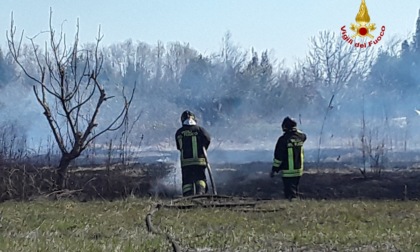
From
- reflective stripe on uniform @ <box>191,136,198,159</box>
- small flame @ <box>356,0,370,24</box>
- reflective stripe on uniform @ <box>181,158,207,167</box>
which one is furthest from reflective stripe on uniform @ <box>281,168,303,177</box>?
small flame @ <box>356,0,370,24</box>

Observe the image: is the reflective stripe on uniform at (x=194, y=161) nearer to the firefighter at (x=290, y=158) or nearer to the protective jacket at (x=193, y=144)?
the protective jacket at (x=193, y=144)

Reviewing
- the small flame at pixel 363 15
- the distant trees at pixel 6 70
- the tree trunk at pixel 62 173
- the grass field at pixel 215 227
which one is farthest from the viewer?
the distant trees at pixel 6 70

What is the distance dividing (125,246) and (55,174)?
6.13 metres

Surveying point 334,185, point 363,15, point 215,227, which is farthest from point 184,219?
point 363,15

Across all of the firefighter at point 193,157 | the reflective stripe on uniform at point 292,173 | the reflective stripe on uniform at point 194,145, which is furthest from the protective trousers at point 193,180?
the reflective stripe on uniform at point 292,173

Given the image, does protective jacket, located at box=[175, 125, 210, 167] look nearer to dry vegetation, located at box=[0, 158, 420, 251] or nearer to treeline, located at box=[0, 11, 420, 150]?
dry vegetation, located at box=[0, 158, 420, 251]

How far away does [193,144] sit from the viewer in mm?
12438

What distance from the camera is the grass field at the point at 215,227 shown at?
701cm

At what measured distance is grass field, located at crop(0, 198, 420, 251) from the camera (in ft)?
23.0

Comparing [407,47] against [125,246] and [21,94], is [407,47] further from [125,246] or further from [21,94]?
[125,246]

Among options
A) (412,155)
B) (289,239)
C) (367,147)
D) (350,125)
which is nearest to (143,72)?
(350,125)

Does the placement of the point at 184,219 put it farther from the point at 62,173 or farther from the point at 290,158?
the point at 62,173

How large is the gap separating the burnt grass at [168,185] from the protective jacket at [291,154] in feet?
2.57

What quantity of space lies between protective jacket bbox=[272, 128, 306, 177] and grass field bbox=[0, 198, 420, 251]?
1.52 m
